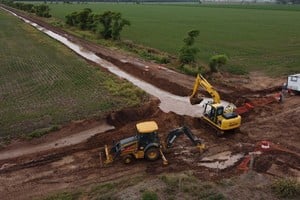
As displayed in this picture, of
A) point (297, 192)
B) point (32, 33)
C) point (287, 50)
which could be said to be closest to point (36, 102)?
point (297, 192)

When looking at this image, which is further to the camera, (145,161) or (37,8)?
(37,8)

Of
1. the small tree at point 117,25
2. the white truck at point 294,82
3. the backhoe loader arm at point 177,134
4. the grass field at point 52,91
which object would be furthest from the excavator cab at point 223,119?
the small tree at point 117,25

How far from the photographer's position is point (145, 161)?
18.5 meters

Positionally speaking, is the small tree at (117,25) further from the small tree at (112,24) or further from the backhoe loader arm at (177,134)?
the backhoe loader arm at (177,134)

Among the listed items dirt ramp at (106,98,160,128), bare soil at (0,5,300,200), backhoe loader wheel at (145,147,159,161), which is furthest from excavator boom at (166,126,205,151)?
dirt ramp at (106,98,160,128)

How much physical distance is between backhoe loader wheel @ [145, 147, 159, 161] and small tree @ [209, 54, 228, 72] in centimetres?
1653

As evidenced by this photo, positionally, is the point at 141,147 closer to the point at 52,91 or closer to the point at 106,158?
the point at 106,158

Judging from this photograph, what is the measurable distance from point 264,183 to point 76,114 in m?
12.7

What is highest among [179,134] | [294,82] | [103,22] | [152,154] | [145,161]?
[103,22]

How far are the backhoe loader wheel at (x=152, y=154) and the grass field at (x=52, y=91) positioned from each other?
7.20m

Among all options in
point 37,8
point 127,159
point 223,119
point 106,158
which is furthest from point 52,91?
point 37,8

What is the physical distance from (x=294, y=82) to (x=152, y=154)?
1433 centimetres

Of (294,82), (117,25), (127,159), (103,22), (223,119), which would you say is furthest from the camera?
(103,22)

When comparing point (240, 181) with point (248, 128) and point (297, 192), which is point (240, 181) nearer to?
point (297, 192)
